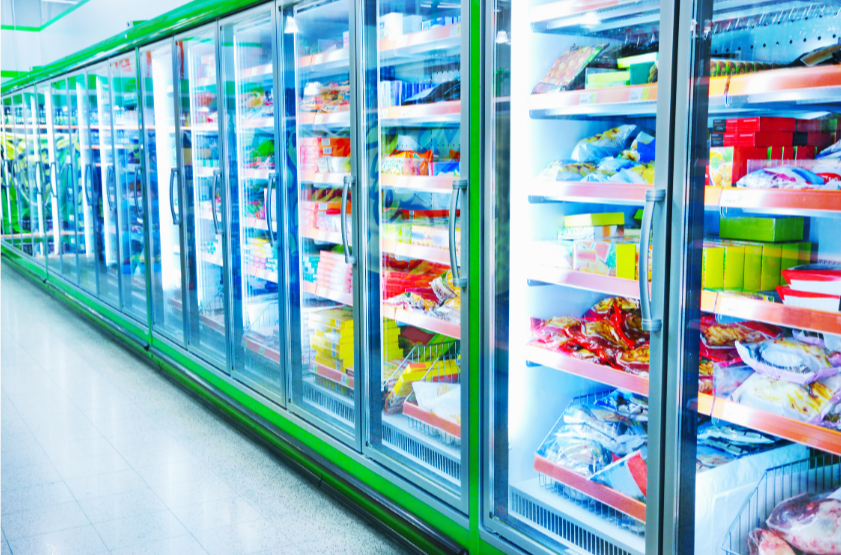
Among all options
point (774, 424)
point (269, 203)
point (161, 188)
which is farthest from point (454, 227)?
point (161, 188)

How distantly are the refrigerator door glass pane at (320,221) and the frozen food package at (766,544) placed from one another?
1721mm

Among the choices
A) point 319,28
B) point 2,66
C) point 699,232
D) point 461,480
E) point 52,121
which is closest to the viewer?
point 699,232

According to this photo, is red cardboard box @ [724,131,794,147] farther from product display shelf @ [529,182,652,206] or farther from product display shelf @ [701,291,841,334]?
product display shelf @ [701,291,841,334]

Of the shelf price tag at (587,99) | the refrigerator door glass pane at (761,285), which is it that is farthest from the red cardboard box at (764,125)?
the shelf price tag at (587,99)

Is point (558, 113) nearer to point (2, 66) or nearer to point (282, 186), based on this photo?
point (282, 186)

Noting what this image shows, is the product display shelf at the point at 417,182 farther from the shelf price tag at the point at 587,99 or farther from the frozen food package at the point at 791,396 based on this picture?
the frozen food package at the point at 791,396

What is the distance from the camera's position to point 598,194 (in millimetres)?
2131

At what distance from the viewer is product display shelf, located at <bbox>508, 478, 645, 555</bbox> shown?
7.16ft

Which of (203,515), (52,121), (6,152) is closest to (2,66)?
(6,152)

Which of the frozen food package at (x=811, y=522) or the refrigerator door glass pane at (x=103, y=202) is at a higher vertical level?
the refrigerator door glass pane at (x=103, y=202)

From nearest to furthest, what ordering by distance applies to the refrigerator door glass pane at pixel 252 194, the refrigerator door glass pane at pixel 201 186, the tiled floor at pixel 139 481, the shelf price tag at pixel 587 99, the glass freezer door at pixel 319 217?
the shelf price tag at pixel 587 99 → the tiled floor at pixel 139 481 → the glass freezer door at pixel 319 217 → the refrigerator door glass pane at pixel 252 194 → the refrigerator door glass pane at pixel 201 186

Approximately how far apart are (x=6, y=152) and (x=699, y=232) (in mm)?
10882

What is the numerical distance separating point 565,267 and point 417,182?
0.68 meters

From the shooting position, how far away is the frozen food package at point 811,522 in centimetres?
183
